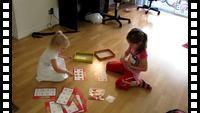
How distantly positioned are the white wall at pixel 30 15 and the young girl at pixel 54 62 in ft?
3.18

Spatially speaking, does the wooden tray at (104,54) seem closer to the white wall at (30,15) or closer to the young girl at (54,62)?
the young girl at (54,62)

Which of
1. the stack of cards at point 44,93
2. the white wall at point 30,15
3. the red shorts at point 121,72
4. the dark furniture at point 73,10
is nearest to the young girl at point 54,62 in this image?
the stack of cards at point 44,93

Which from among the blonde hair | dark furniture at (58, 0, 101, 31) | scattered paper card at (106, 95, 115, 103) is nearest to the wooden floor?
scattered paper card at (106, 95, 115, 103)

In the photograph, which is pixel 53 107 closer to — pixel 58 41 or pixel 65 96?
pixel 65 96

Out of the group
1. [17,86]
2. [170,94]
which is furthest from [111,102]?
[17,86]

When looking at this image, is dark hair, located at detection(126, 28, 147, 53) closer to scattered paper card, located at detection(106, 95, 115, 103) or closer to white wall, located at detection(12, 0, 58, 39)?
scattered paper card, located at detection(106, 95, 115, 103)

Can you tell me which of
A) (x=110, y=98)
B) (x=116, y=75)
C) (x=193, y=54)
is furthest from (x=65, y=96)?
(x=193, y=54)

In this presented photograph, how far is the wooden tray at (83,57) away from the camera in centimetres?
294

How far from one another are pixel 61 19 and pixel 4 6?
2.19m

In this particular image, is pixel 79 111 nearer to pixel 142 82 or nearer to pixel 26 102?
pixel 26 102

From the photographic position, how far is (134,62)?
8.23 ft

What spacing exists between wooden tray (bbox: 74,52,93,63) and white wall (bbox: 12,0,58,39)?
0.83 m

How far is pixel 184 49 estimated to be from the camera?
A: 3.35 meters

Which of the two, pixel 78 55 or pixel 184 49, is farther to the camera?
pixel 184 49
